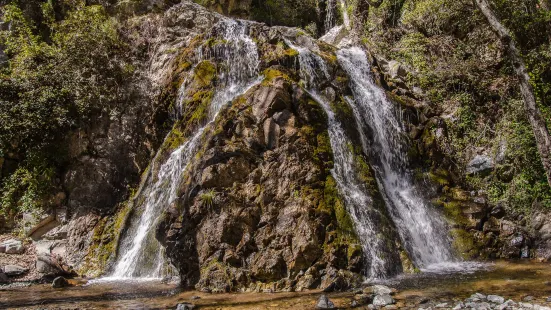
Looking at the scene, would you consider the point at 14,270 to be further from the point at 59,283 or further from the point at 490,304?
the point at 490,304

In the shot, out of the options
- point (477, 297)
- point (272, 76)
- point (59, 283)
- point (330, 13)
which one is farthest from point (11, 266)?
point (330, 13)

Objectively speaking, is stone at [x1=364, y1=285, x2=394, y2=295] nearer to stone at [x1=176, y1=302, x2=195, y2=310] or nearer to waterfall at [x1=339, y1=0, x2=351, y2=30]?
stone at [x1=176, y1=302, x2=195, y2=310]

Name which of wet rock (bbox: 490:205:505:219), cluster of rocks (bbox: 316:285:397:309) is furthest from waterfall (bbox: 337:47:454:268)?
cluster of rocks (bbox: 316:285:397:309)

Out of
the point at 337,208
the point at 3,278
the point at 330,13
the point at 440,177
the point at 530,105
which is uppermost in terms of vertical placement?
the point at 330,13

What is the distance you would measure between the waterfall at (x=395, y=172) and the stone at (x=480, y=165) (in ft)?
7.78

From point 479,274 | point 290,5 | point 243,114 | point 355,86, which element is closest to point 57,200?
point 243,114

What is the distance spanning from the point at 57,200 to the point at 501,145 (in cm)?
1489

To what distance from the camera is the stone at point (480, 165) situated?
12.8 meters

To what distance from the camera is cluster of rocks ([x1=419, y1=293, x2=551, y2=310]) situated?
18.6 feet

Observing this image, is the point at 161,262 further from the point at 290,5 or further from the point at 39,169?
the point at 290,5

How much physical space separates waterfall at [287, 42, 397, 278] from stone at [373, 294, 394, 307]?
5.63 feet

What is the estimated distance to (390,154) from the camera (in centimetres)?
1255

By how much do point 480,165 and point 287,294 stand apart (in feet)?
29.5

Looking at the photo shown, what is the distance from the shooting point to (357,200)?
9289mm
